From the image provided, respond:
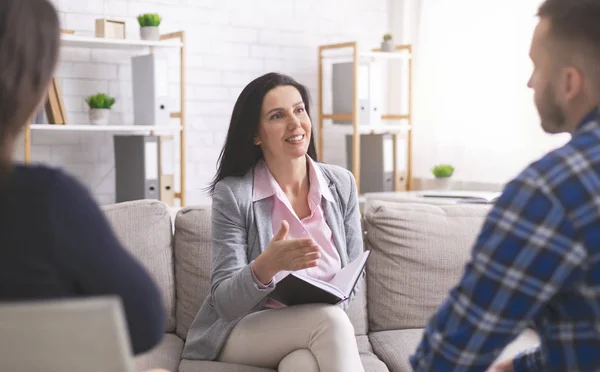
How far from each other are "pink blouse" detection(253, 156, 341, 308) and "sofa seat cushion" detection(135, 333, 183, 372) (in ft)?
1.09

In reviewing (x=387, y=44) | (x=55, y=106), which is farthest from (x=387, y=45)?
(x=55, y=106)

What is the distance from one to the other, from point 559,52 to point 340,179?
151 centimetres

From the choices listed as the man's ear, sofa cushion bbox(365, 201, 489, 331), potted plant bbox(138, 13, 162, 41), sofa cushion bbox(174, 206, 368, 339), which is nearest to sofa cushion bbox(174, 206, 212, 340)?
sofa cushion bbox(174, 206, 368, 339)

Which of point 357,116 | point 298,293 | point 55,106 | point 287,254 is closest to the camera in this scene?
point 287,254

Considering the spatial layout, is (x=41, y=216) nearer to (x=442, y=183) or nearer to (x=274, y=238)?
(x=274, y=238)

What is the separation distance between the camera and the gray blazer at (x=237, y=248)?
2.20 m

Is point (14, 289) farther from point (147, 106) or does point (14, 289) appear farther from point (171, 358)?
point (147, 106)

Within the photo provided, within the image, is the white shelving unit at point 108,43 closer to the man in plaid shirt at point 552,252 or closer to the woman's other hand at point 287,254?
the woman's other hand at point 287,254

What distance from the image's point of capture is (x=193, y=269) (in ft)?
8.65

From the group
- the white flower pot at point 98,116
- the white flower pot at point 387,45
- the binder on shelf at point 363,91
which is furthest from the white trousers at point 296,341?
the white flower pot at point 387,45

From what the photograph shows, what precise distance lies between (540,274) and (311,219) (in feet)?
4.83

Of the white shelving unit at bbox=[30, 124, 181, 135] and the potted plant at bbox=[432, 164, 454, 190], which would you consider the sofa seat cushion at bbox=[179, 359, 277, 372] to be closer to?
the white shelving unit at bbox=[30, 124, 181, 135]

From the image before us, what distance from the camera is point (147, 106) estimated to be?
13.1 feet

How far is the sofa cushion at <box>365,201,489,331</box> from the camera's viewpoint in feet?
8.99
